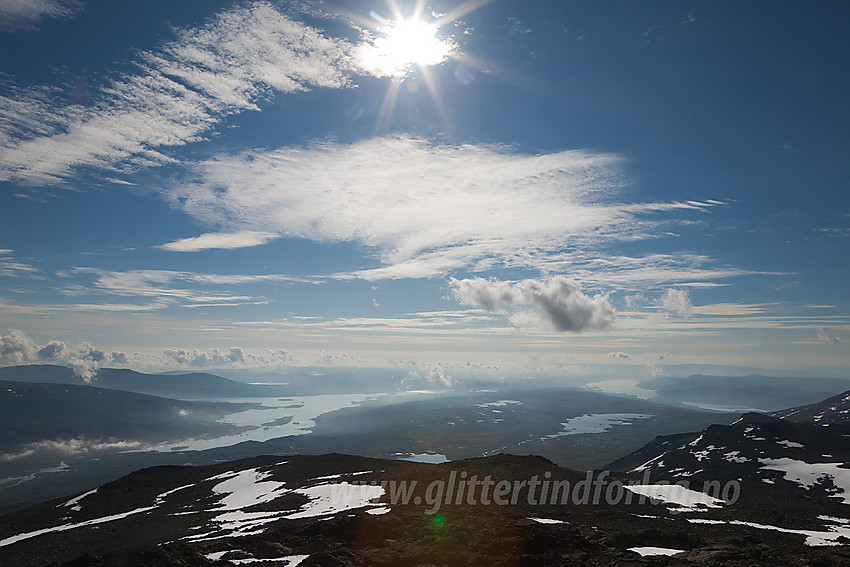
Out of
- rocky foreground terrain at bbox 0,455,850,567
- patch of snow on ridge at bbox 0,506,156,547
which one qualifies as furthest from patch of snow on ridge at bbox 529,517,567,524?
patch of snow on ridge at bbox 0,506,156,547

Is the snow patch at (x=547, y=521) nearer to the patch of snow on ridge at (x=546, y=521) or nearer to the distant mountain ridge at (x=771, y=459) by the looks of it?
the patch of snow on ridge at (x=546, y=521)

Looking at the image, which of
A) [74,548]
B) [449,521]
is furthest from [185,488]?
[449,521]

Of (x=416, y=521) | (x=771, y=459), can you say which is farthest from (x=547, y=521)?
(x=771, y=459)

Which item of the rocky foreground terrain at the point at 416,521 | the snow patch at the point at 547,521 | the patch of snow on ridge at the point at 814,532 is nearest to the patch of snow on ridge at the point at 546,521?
the snow patch at the point at 547,521

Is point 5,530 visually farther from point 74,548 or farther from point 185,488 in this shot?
point 74,548

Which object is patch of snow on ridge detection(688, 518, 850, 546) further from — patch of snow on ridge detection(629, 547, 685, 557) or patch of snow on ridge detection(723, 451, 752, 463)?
patch of snow on ridge detection(723, 451, 752, 463)

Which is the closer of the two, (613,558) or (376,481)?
(613,558)
